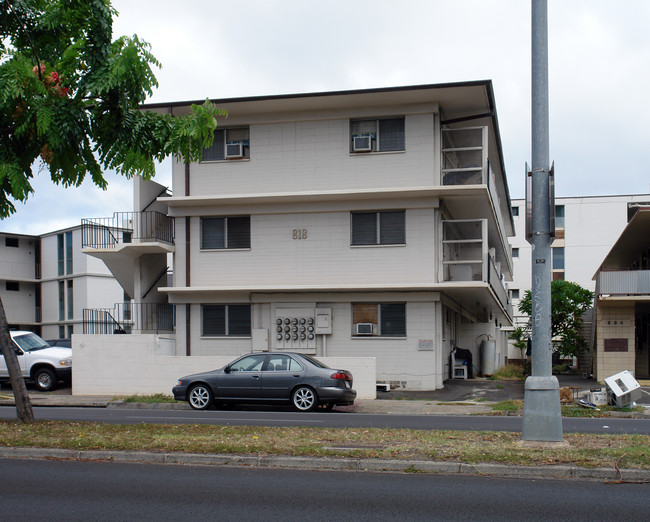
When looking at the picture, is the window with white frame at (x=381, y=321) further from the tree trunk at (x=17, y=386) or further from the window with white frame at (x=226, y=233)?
the tree trunk at (x=17, y=386)

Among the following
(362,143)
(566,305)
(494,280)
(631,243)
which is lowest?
(566,305)

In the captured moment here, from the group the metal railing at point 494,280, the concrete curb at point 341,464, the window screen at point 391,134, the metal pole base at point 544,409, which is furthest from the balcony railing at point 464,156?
the concrete curb at point 341,464

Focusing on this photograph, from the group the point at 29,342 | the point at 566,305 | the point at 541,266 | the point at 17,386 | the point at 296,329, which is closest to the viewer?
the point at 541,266

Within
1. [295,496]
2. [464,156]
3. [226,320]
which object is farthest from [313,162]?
[295,496]

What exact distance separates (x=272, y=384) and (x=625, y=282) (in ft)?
54.1

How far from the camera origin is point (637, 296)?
28.8m

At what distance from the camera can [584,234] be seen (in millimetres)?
66250

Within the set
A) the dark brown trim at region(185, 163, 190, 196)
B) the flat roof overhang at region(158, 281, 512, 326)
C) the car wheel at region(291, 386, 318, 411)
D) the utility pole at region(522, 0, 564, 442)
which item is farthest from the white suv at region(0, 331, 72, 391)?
the utility pole at region(522, 0, 564, 442)

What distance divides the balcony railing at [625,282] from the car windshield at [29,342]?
20541 millimetres

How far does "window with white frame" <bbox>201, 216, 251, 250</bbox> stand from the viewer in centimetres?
2569

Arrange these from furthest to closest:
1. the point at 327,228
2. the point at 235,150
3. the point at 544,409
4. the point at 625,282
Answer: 1. the point at 625,282
2. the point at 235,150
3. the point at 327,228
4. the point at 544,409

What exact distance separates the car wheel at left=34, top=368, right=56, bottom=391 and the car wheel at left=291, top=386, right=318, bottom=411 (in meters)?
10.9

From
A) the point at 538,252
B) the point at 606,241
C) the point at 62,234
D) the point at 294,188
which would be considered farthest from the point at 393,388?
the point at 606,241

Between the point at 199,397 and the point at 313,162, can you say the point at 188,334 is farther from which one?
the point at 199,397
